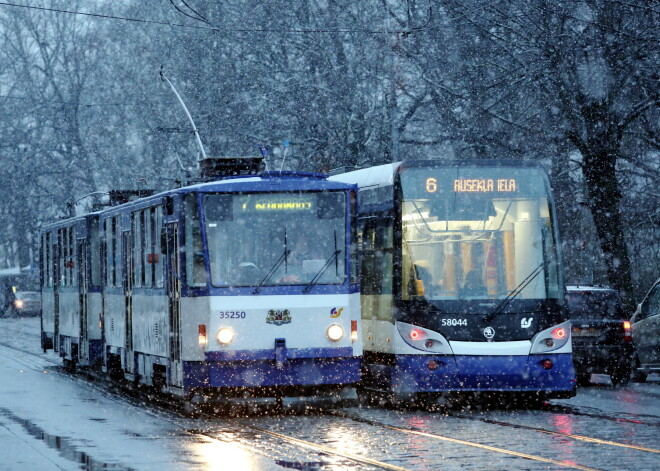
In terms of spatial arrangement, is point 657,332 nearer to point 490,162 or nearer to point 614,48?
point 490,162

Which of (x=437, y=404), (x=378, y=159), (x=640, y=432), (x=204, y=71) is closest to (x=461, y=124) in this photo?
(x=378, y=159)

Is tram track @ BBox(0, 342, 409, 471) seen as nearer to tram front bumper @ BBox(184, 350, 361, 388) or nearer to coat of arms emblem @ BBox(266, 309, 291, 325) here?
tram front bumper @ BBox(184, 350, 361, 388)

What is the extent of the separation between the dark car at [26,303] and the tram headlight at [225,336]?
54.7 meters

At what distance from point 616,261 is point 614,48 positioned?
182 inches

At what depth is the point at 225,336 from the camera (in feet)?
54.5

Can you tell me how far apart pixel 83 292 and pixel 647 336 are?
9776mm

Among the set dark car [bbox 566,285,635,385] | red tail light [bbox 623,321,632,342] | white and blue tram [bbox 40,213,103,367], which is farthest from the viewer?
white and blue tram [bbox 40,213,103,367]

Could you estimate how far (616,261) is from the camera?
30078mm

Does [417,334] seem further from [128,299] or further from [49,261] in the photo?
[49,261]

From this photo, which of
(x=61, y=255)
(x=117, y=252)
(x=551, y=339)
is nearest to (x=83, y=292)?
(x=61, y=255)

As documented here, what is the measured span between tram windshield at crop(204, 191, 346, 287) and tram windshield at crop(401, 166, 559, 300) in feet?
2.90

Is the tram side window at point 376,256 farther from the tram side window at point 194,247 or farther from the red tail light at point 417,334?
the tram side window at point 194,247

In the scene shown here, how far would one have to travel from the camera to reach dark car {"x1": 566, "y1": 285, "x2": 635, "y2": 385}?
21.8 meters

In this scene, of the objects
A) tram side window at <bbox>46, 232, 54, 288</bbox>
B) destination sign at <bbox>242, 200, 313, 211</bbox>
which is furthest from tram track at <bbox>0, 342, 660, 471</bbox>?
tram side window at <bbox>46, 232, 54, 288</bbox>
